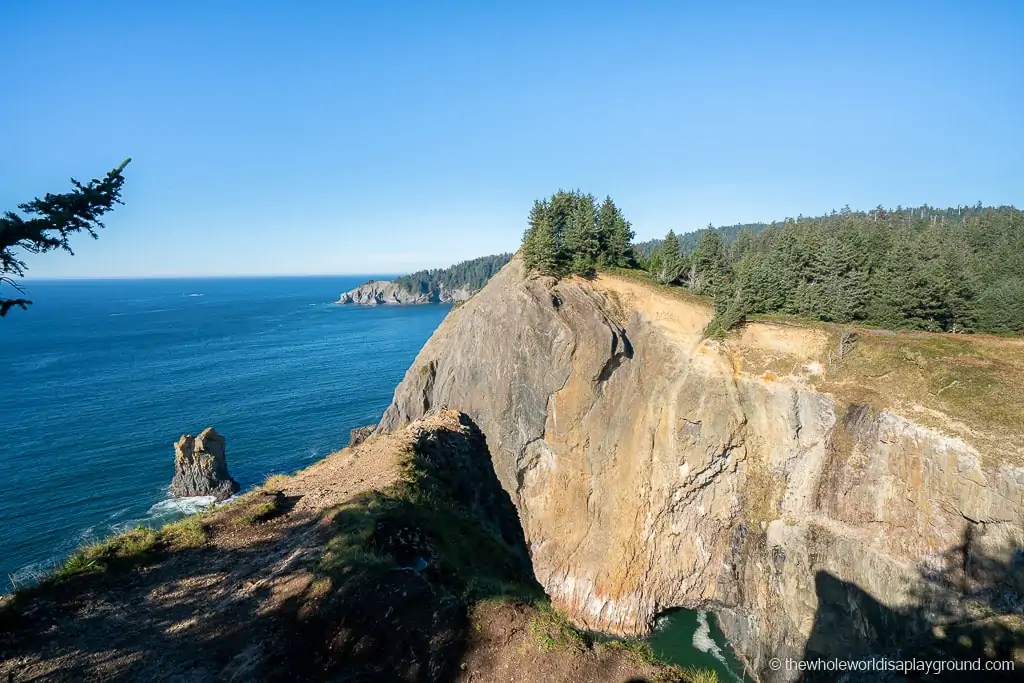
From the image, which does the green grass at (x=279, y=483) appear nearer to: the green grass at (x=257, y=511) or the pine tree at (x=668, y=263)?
the green grass at (x=257, y=511)

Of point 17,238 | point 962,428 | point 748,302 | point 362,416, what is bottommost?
point 362,416

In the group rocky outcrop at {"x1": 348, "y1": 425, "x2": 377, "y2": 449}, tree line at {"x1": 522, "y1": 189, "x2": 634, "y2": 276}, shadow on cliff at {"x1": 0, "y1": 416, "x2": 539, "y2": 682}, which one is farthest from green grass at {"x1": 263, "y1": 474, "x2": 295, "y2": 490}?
rocky outcrop at {"x1": 348, "y1": 425, "x2": 377, "y2": 449}

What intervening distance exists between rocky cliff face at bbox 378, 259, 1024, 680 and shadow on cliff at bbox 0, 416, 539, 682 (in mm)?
23906

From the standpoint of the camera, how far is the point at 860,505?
27.2m

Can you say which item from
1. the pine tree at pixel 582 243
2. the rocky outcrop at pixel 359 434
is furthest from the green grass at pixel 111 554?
the rocky outcrop at pixel 359 434

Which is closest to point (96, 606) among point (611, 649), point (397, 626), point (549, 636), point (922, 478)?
point (397, 626)

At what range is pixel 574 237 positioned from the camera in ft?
128

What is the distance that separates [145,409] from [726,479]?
72619 millimetres

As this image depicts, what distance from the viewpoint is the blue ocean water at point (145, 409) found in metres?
40.4

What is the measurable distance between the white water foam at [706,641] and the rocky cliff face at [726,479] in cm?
145

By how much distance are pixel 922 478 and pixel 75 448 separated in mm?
75466

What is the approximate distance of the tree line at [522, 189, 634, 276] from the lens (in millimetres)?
38125

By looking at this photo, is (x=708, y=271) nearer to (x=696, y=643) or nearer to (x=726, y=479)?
(x=726, y=479)

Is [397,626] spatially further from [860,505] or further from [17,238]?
[860,505]
